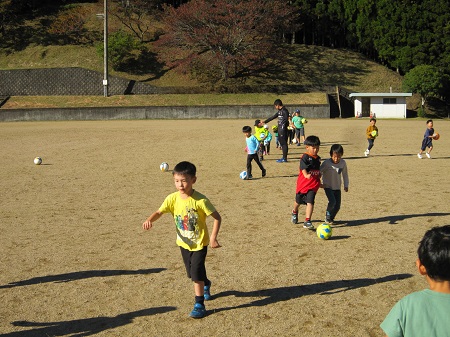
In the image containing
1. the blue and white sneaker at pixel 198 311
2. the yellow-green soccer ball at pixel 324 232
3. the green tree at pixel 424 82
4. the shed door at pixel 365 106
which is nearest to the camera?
the blue and white sneaker at pixel 198 311

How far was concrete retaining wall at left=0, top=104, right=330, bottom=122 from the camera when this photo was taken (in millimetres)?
41344

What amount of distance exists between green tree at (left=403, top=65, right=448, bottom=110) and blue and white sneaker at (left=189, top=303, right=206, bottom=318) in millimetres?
47503

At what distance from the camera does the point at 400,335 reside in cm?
267

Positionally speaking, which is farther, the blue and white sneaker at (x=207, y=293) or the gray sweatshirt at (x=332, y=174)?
the gray sweatshirt at (x=332, y=174)

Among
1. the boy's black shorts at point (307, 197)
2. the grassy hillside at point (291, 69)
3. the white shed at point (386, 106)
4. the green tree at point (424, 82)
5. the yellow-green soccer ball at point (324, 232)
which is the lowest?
the yellow-green soccer ball at point (324, 232)

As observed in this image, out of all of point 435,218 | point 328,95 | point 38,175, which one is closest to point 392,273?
point 435,218

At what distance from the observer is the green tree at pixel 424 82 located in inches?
1895

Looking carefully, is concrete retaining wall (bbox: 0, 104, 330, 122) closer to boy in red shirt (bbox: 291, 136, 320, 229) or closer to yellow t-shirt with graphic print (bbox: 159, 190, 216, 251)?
boy in red shirt (bbox: 291, 136, 320, 229)

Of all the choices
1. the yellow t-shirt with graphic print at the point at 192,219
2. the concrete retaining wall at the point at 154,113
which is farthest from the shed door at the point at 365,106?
the yellow t-shirt with graphic print at the point at 192,219

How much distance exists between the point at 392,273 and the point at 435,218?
10.2ft

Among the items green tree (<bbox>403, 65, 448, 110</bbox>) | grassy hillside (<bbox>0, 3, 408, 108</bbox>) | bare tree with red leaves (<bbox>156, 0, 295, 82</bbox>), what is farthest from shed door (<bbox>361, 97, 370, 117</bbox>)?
bare tree with red leaves (<bbox>156, 0, 295, 82</bbox>)

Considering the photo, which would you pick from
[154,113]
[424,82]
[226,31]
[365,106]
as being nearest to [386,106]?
[365,106]

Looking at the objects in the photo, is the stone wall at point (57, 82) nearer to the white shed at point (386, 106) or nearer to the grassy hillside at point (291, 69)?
the grassy hillside at point (291, 69)

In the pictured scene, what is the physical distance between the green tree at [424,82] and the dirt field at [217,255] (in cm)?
3624
